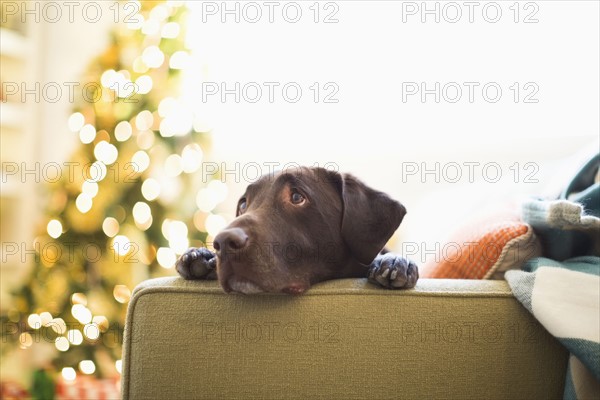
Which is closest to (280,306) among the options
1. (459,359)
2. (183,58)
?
(459,359)

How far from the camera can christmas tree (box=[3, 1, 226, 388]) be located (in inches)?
121

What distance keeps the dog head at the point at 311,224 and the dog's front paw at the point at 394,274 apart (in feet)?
0.58

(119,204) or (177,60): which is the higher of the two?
(177,60)

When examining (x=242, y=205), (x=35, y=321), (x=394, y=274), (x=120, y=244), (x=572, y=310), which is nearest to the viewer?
(x=572, y=310)

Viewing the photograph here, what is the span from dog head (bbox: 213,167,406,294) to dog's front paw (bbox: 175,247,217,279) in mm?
111

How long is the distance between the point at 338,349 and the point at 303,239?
0.41 m

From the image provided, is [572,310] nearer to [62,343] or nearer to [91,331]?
[91,331]

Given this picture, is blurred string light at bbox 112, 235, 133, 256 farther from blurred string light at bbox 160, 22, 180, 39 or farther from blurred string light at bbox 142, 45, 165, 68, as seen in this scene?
blurred string light at bbox 160, 22, 180, 39

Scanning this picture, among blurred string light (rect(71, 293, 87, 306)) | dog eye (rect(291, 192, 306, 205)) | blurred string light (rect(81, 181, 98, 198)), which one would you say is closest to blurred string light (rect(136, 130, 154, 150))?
blurred string light (rect(81, 181, 98, 198))

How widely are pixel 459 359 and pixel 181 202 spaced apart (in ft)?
6.89

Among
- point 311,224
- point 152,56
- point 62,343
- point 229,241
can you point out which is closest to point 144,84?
point 152,56

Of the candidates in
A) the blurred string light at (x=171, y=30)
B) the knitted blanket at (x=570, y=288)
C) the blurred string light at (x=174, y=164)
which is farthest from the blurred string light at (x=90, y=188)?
the knitted blanket at (x=570, y=288)

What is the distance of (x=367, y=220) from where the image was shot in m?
1.74

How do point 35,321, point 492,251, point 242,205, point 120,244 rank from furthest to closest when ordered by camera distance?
1. point 35,321
2. point 120,244
3. point 242,205
4. point 492,251
